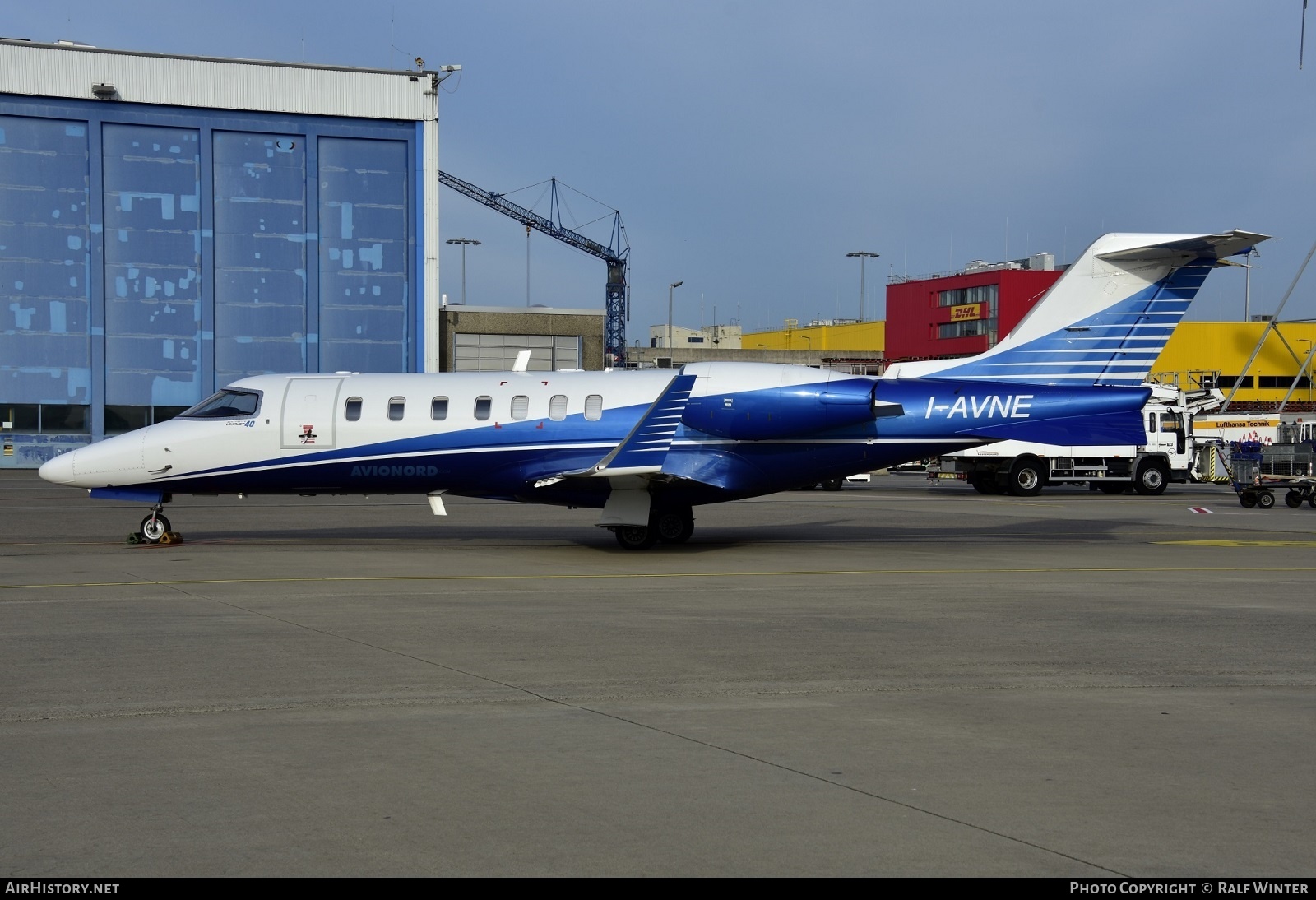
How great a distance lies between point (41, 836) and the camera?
5.20 m

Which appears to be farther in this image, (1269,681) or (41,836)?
(1269,681)

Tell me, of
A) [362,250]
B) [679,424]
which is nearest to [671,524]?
[679,424]

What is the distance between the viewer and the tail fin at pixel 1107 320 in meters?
19.4

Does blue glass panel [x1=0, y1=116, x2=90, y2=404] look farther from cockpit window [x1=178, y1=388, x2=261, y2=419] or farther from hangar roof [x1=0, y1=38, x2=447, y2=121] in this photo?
cockpit window [x1=178, y1=388, x2=261, y2=419]

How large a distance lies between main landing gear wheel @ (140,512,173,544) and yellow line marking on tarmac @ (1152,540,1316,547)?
17148 mm

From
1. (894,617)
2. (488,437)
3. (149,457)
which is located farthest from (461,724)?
(149,457)

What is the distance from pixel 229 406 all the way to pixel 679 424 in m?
7.83

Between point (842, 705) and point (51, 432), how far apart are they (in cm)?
4562

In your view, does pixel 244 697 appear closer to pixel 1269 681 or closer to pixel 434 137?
pixel 1269 681

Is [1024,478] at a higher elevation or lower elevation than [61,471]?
lower

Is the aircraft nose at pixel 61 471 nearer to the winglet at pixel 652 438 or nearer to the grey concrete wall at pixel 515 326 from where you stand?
the winglet at pixel 652 438

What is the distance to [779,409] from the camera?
18.3 meters

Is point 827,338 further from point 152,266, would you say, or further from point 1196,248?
point 1196,248

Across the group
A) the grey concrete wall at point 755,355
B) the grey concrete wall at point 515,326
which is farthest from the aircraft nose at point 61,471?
the grey concrete wall at point 755,355
